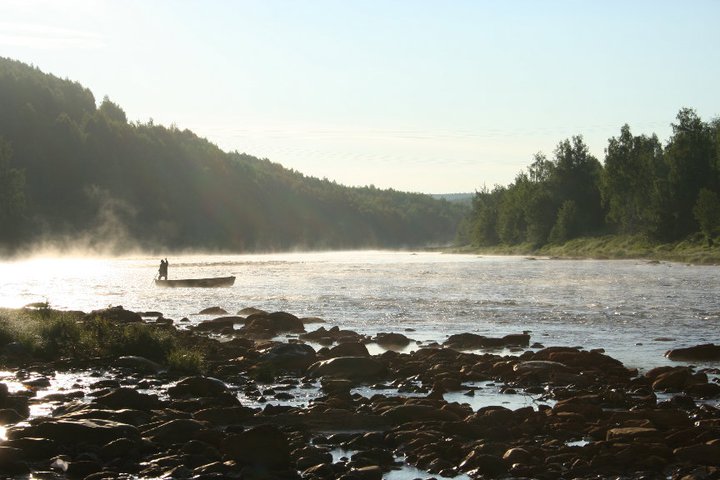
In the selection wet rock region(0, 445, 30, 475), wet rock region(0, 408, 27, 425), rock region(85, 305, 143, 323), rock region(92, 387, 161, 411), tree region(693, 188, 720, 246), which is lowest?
wet rock region(0, 445, 30, 475)

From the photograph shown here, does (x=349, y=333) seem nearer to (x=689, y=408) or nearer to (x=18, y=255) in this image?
(x=689, y=408)

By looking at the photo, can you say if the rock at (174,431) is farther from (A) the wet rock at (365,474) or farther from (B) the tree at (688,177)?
(B) the tree at (688,177)

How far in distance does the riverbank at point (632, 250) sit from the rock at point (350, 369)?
8807cm

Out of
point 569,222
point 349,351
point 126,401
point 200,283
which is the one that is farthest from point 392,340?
point 569,222

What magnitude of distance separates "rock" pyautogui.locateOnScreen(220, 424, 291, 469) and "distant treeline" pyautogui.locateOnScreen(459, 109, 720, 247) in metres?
108

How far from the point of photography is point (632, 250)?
133125 mm

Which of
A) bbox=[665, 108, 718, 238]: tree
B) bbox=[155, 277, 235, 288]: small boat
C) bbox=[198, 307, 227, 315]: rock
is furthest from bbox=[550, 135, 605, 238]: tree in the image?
bbox=[198, 307, 227, 315]: rock

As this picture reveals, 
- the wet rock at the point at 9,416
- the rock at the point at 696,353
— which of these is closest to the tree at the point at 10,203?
the rock at the point at 696,353

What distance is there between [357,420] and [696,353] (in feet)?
46.0

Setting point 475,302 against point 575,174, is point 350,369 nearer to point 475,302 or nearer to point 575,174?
point 475,302

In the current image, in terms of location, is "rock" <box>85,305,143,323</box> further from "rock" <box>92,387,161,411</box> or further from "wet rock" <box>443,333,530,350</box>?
"rock" <box>92,387,161,411</box>

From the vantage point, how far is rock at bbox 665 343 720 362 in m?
28.3

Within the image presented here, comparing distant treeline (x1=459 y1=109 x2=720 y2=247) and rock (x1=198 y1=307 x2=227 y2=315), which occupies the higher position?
distant treeline (x1=459 y1=109 x2=720 y2=247)

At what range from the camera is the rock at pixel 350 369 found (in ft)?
82.5
